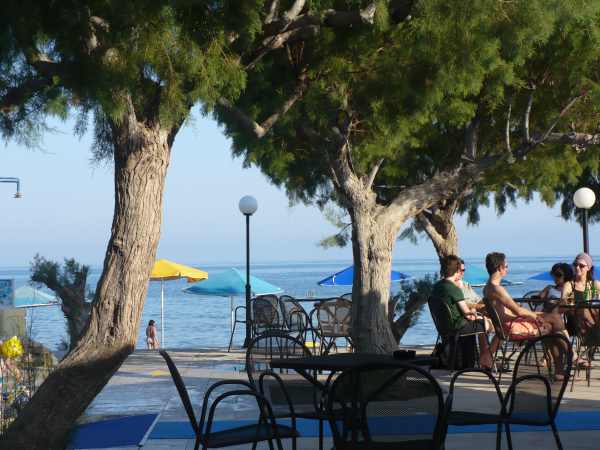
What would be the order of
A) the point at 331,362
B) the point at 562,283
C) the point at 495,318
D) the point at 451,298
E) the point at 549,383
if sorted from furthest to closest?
the point at 562,283, the point at 451,298, the point at 495,318, the point at 331,362, the point at 549,383

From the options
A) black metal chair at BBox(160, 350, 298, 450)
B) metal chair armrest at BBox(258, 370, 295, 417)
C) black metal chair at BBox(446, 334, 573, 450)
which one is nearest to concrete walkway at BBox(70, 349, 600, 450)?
metal chair armrest at BBox(258, 370, 295, 417)

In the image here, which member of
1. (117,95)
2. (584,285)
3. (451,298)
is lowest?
(451,298)

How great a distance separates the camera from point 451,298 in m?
10.2

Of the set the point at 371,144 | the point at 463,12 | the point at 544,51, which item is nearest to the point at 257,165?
the point at 371,144

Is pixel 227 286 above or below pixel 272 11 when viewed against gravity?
below

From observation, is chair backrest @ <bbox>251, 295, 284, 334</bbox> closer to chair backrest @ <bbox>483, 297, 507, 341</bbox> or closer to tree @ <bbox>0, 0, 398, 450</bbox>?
chair backrest @ <bbox>483, 297, 507, 341</bbox>

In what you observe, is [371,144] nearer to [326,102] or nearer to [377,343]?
[326,102]

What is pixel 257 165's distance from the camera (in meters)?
15.8

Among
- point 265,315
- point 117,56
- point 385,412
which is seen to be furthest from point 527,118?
point 385,412

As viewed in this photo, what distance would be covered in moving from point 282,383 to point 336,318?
21.9ft

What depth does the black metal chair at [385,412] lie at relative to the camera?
4.41 metres

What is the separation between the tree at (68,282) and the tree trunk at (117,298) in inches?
320

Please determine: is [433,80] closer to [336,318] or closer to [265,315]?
[336,318]

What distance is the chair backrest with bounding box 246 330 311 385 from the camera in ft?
21.6
